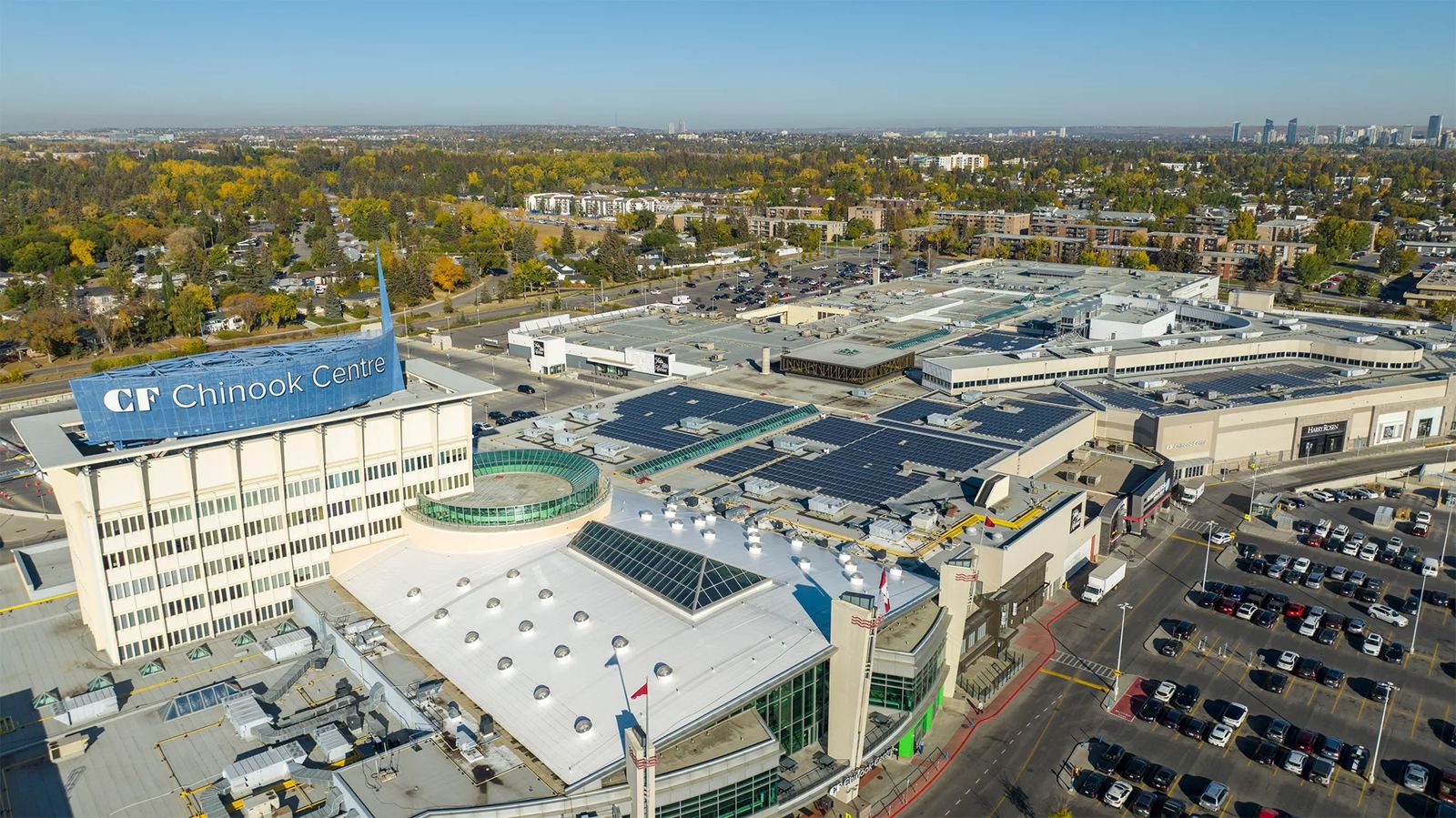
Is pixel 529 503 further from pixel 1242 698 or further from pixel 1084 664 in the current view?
pixel 1242 698

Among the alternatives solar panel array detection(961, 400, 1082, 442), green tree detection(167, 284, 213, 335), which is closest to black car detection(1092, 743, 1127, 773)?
solar panel array detection(961, 400, 1082, 442)

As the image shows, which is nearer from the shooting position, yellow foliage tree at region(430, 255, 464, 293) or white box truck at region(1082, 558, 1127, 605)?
white box truck at region(1082, 558, 1127, 605)

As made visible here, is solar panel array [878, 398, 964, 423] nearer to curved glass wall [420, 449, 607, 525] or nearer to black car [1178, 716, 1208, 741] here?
curved glass wall [420, 449, 607, 525]

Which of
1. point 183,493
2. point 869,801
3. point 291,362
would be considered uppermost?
point 291,362

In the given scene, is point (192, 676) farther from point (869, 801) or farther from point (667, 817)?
point (869, 801)

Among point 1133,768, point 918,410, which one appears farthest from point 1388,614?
point 918,410

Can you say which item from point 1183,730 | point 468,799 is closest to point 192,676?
point 468,799

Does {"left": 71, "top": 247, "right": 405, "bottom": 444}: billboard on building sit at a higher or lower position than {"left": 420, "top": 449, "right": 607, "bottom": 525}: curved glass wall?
higher
